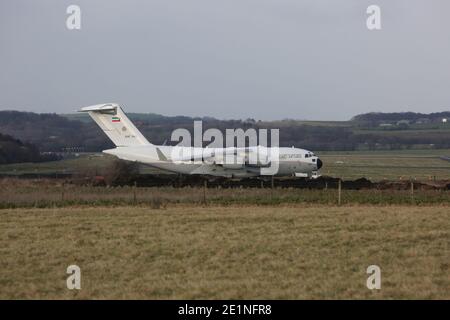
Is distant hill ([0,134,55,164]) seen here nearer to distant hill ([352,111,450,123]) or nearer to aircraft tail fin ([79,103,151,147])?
aircraft tail fin ([79,103,151,147])

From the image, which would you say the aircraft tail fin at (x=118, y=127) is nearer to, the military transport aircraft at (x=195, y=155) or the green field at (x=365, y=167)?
the military transport aircraft at (x=195, y=155)

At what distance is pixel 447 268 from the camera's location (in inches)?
600

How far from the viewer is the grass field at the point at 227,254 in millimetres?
13414

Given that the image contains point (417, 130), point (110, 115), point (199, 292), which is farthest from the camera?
point (417, 130)

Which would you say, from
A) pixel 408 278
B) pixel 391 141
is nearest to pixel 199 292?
pixel 408 278

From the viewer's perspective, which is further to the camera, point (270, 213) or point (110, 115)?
point (110, 115)

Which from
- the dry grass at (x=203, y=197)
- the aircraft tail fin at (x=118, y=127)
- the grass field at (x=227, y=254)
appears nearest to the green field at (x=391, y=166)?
the aircraft tail fin at (x=118, y=127)

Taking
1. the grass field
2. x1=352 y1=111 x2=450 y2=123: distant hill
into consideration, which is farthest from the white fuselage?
x1=352 y1=111 x2=450 y2=123: distant hill

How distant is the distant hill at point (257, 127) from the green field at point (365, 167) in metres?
15.0

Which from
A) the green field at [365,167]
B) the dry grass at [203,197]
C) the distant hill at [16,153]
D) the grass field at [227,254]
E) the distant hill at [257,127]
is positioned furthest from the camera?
the distant hill at [257,127]

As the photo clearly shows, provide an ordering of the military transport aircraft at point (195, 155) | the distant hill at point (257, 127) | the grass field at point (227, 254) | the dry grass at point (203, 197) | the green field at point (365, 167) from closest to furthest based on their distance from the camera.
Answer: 1. the grass field at point (227, 254)
2. the dry grass at point (203, 197)
3. the military transport aircraft at point (195, 155)
4. the green field at point (365, 167)
5. the distant hill at point (257, 127)

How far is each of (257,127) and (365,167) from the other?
1825 inches
